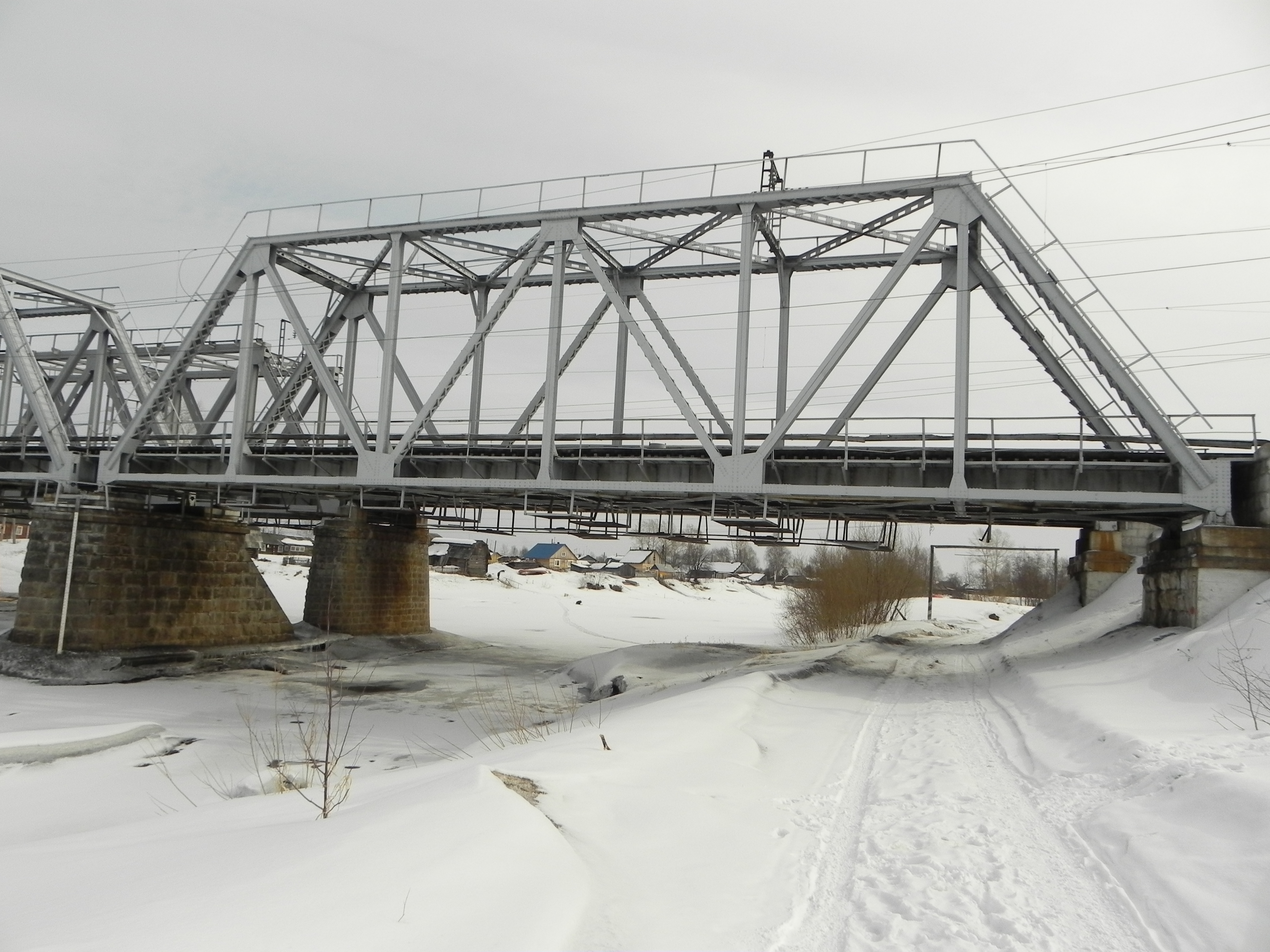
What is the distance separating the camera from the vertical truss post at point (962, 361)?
18859 millimetres

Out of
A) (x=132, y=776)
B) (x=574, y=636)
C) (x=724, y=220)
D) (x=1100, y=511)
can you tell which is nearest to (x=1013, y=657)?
(x=1100, y=511)

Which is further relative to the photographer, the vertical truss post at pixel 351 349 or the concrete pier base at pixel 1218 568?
the vertical truss post at pixel 351 349

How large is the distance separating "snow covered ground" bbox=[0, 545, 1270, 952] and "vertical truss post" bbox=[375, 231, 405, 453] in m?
9.22

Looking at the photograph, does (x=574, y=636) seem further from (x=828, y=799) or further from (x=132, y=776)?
(x=828, y=799)

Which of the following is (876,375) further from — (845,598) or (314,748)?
(845,598)

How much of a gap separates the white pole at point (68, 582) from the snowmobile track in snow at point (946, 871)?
24.9 m

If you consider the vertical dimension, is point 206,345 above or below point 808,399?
above

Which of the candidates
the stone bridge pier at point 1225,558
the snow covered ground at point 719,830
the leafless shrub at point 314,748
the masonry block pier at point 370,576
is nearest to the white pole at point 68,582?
the leafless shrub at point 314,748

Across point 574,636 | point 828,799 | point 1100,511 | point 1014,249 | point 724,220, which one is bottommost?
point 574,636

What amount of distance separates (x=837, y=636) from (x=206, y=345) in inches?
1224

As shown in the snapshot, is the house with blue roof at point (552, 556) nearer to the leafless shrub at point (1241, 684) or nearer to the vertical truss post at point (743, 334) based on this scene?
the vertical truss post at point (743, 334)

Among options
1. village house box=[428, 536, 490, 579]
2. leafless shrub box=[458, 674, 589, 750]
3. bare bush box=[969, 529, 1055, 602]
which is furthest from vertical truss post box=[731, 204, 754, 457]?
village house box=[428, 536, 490, 579]

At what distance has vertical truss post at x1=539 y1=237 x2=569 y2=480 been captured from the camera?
2191 cm

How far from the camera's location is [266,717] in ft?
70.1
